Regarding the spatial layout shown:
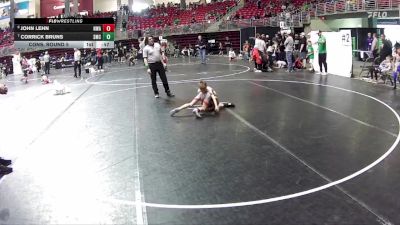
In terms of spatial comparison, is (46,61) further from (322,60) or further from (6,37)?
(6,37)

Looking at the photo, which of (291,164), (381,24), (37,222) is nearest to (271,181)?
(291,164)

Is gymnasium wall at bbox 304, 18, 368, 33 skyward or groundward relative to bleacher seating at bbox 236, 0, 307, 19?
groundward

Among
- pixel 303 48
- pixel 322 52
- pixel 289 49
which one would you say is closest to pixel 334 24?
pixel 303 48

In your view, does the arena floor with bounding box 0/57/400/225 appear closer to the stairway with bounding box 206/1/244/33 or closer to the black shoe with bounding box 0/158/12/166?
the black shoe with bounding box 0/158/12/166

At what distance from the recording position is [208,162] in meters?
6.30

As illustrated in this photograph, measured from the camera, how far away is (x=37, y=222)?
4.48m


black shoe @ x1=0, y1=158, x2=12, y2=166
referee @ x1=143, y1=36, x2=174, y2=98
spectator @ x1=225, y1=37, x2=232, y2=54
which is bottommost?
black shoe @ x1=0, y1=158, x2=12, y2=166

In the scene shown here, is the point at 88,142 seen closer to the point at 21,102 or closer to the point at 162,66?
the point at 162,66
